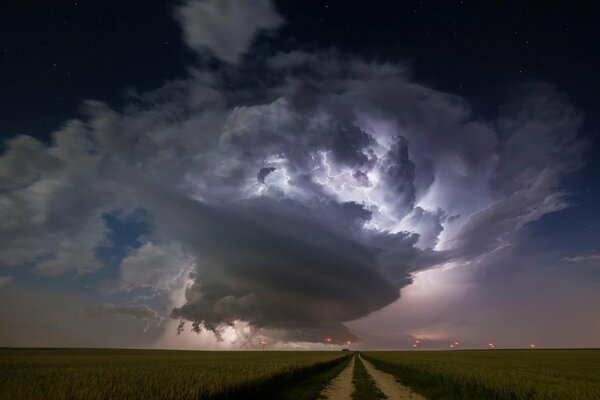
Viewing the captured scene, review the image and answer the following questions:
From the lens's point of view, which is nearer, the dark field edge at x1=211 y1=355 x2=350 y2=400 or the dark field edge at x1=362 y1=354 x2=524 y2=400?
the dark field edge at x1=211 y1=355 x2=350 y2=400

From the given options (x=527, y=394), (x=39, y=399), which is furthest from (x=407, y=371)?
(x=39, y=399)

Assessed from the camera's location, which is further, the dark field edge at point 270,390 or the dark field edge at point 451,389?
the dark field edge at point 451,389

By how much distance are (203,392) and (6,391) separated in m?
6.47

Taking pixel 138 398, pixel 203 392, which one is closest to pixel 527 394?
pixel 203 392

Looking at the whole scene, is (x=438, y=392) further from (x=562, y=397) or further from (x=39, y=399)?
(x=39, y=399)

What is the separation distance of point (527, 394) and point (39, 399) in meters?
20.0

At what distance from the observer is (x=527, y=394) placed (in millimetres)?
17172

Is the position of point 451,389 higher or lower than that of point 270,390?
lower

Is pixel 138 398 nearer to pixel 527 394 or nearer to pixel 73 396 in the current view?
pixel 73 396

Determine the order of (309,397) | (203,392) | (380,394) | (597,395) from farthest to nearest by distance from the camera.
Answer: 1. (380,394)
2. (309,397)
3. (597,395)
4. (203,392)

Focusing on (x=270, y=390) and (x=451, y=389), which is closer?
(x=270, y=390)

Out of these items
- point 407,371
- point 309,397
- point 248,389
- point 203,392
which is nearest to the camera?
point 203,392

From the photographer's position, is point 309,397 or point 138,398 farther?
point 309,397

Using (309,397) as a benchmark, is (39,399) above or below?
above
